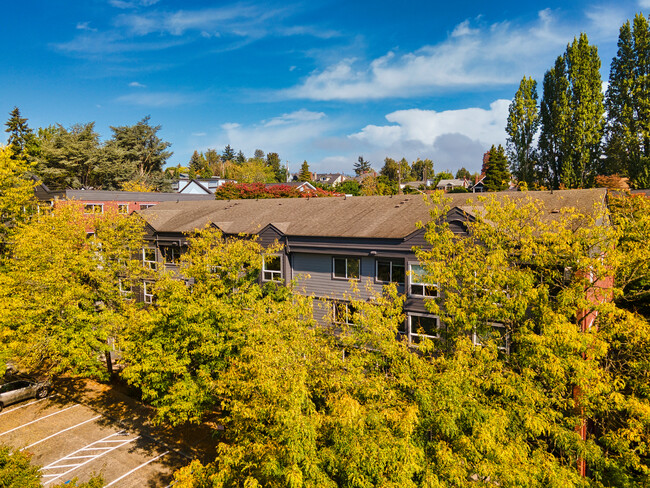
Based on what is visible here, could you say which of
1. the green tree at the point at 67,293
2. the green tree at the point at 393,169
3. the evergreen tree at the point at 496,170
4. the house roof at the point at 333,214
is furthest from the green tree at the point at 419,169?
the green tree at the point at 67,293

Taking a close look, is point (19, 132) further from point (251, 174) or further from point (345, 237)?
point (345, 237)

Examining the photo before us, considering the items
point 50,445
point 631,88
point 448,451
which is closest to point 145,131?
point 50,445

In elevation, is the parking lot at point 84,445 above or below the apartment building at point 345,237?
below

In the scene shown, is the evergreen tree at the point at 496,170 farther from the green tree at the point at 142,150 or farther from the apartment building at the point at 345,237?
the green tree at the point at 142,150

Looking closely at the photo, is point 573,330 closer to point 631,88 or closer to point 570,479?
point 570,479

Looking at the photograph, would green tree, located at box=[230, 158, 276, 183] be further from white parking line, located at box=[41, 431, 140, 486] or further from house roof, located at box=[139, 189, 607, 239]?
white parking line, located at box=[41, 431, 140, 486]
